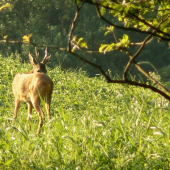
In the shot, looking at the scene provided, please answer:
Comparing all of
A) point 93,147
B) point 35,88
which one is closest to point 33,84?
point 35,88

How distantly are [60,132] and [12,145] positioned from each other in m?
0.59

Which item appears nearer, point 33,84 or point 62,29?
point 33,84

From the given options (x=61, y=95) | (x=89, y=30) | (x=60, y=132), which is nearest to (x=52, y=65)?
(x=89, y=30)

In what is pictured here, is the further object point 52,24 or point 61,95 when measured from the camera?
point 52,24

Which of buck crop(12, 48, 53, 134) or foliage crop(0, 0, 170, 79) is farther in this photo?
foliage crop(0, 0, 170, 79)

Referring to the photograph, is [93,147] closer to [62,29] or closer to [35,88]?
[35,88]

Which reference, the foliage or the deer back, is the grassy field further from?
the foliage

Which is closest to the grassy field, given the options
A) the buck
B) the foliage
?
the buck

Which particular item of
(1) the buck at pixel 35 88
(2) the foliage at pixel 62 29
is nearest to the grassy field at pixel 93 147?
(1) the buck at pixel 35 88

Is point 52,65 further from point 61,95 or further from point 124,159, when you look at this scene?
point 124,159

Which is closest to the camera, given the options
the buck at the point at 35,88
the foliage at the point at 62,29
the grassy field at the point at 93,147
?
the grassy field at the point at 93,147

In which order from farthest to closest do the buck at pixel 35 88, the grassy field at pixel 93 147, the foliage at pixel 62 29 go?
the foliage at pixel 62 29, the buck at pixel 35 88, the grassy field at pixel 93 147

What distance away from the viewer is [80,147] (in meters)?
4.15

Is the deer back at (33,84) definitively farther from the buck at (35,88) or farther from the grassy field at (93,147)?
the grassy field at (93,147)
